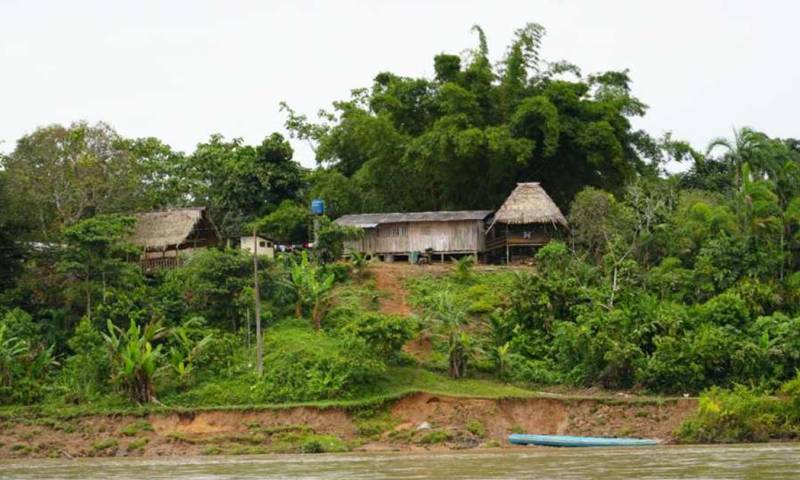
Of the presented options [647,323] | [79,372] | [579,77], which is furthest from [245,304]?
[579,77]

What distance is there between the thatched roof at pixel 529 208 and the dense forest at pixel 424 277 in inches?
45.6

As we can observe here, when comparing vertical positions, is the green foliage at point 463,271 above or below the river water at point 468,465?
above

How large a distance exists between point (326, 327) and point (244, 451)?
240 inches

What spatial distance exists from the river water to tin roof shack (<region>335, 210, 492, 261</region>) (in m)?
13.6

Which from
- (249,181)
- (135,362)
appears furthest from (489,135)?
(135,362)

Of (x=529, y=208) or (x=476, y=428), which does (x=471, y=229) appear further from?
(x=476, y=428)

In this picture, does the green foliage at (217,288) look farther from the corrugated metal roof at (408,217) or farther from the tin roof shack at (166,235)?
the corrugated metal roof at (408,217)

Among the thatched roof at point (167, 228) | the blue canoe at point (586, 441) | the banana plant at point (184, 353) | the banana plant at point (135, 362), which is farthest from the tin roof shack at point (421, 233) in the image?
the blue canoe at point (586, 441)

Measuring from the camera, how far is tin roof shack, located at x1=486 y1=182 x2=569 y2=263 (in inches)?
1554

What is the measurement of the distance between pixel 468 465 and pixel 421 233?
17430mm

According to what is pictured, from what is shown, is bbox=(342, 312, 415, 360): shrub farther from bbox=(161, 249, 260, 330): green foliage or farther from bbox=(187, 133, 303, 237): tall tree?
bbox=(187, 133, 303, 237): tall tree

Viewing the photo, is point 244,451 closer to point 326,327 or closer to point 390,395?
point 390,395

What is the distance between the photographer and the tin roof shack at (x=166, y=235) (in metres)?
39.7

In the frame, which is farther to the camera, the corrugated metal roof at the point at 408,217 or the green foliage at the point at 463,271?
the corrugated metal roof at the point at 408,217
